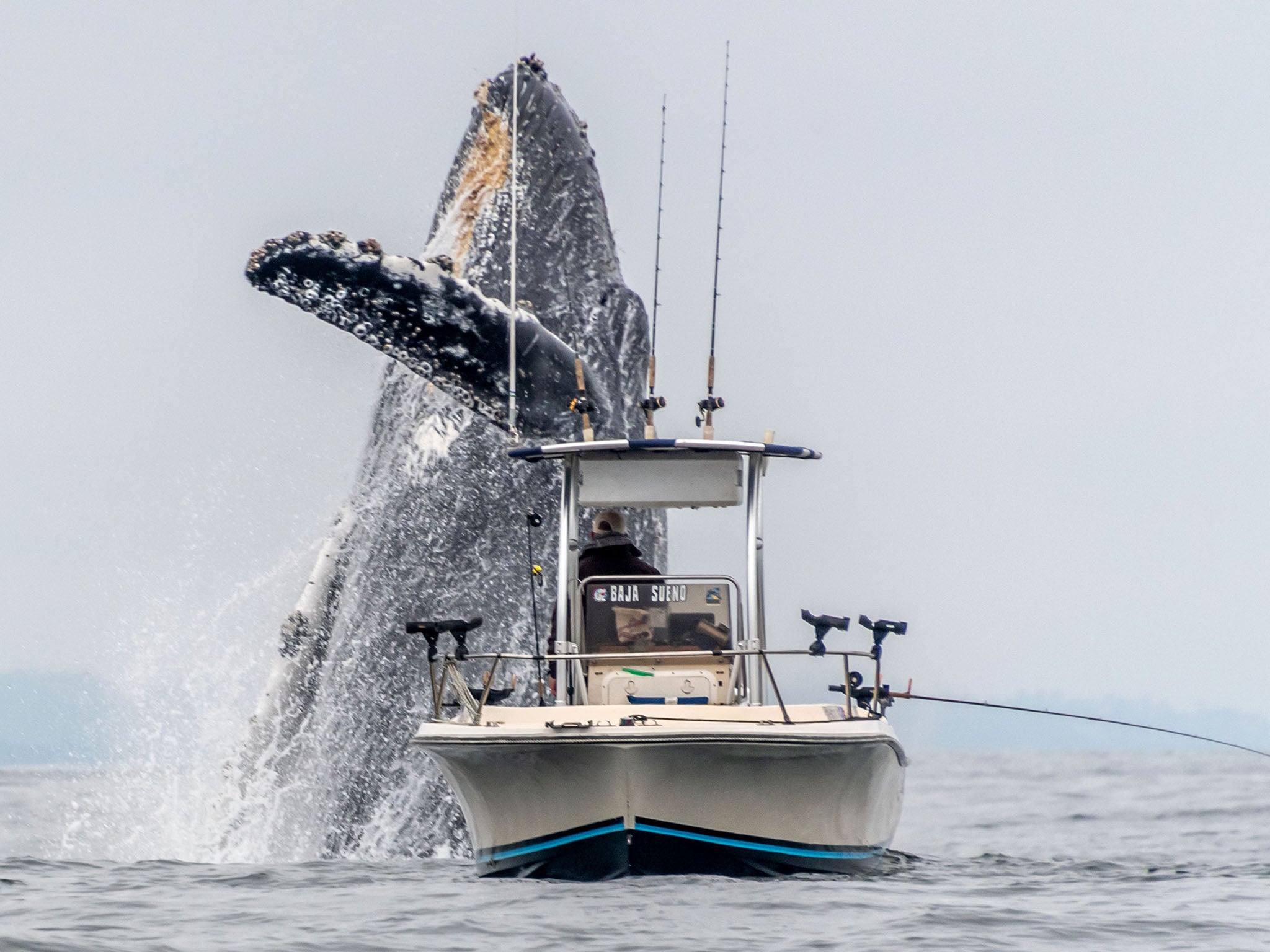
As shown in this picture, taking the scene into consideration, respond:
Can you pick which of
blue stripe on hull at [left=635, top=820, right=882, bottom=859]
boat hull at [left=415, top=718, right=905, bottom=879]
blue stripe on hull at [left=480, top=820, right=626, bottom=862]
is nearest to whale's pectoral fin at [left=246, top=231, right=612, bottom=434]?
boat hull at [left=415, top=718, right=905, bottom=879]

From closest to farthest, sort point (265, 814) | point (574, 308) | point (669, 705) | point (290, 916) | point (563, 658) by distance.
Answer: point (290, 916) → point (563, 658) → point (669, 705) → point (265, 814) → point (574, 308)

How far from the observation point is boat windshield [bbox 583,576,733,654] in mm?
9125

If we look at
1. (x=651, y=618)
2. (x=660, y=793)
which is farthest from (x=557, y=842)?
(x=651, y=618)

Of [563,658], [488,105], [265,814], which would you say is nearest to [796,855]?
[563,658]

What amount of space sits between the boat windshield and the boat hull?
1.08 metres

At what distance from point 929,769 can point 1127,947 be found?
3550cm

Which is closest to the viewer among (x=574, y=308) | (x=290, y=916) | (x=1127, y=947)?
(x=1127, y=947)

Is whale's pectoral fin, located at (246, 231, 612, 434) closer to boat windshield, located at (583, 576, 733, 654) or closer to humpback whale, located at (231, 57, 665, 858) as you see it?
humpback whale, located at (231, 57, 665, 858)

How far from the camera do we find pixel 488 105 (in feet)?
39.8

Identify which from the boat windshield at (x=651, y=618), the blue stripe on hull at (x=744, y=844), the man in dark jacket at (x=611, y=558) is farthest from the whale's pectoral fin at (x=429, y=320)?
the blue stripe on hull at (x=744, y=844)

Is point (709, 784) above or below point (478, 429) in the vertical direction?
below

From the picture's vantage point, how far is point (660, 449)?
9.13 m

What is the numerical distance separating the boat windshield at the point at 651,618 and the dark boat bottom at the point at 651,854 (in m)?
1.33

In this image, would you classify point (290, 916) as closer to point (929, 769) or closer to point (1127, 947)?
point (1127, 947)
